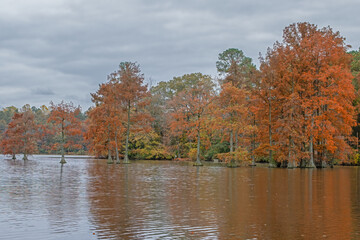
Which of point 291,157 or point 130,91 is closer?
point 291,157

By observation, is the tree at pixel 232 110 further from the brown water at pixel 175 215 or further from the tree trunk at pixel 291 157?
the brown water at pixel 175 215

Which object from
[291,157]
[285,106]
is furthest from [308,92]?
[291,157]

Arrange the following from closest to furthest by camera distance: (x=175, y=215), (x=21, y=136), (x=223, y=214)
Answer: (x=175, y=215)
(x=223, y=214)
(x=21, y=136)

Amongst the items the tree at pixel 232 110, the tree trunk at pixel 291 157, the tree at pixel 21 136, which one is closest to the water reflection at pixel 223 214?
the tree trunk at pixel 291 157

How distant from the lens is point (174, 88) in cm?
7712

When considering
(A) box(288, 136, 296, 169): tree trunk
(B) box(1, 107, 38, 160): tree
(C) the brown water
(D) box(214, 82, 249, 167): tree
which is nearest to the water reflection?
(C) the brown water

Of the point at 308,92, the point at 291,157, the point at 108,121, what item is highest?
the point at 308,92

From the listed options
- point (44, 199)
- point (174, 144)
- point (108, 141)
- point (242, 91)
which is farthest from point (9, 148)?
point (44, 199)

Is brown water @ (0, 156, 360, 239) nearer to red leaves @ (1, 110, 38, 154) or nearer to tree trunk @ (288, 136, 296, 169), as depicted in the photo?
tree trunk @ (288, 136, 296, 169)

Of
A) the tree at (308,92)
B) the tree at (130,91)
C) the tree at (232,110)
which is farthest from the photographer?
the tree at (130,91)

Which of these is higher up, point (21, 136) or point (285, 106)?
point (285, 106)

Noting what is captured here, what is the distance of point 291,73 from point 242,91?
228 inches

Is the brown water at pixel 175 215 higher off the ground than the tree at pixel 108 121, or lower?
lower

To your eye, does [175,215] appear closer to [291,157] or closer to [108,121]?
[291,157]
